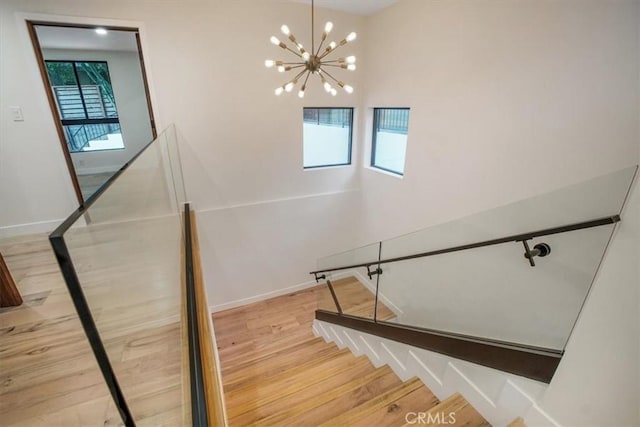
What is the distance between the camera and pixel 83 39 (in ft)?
14.3

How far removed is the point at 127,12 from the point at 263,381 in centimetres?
386

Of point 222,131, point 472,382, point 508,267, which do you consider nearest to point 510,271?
point 508,267

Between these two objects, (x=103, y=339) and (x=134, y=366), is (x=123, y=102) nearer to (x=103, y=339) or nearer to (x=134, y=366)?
(x=134, y=366)

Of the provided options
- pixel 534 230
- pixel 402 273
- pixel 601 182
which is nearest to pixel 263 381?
pixel 402 273

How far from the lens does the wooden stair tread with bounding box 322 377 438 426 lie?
1721mm

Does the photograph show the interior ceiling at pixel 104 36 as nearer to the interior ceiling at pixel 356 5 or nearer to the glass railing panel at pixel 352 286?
the interior ceiling at pixel 356 5

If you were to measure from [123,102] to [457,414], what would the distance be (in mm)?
7414

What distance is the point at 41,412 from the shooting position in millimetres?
1025

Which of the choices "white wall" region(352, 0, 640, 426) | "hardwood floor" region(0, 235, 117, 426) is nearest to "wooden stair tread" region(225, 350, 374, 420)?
"hardwood floor" region(0, 235, 117, 426)

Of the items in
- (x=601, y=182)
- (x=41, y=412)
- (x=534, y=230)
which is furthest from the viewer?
(x=534, y=230)

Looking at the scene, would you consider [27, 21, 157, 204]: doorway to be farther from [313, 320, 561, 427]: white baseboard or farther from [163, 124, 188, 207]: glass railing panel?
[313, 320, 561, 427]: white baseboard

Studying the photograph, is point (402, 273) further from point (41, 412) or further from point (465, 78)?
point (41, 412)

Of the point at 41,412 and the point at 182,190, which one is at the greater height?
the point at 182,190

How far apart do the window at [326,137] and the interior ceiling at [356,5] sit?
4.02 ft
